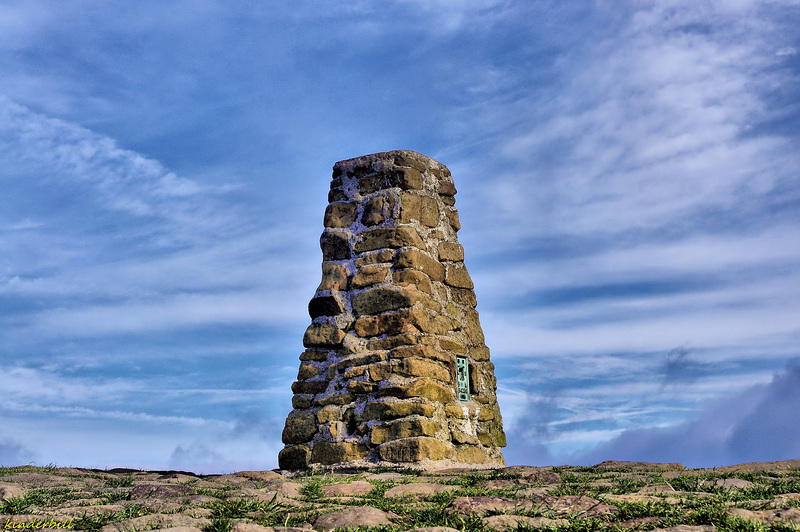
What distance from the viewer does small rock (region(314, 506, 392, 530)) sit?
9.30 ft

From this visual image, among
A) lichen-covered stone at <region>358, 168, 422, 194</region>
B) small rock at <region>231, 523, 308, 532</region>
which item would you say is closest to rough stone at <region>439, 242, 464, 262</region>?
lichen-covered stone at <region>358, 168, 422, 194</region>

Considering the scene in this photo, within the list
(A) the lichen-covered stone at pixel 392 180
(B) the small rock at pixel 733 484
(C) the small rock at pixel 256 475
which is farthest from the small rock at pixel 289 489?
(A) the lichen-covered stone at pixel 392 180

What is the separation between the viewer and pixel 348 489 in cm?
379

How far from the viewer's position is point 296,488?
3.83 metres

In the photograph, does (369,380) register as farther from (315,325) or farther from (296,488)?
(296,488)

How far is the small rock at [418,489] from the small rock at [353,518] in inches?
21.0

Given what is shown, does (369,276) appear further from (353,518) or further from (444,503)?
(353,518)

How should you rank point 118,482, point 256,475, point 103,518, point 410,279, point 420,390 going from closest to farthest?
point 103,518
point 118,482
point 256,475
point 420,390
point 410,279

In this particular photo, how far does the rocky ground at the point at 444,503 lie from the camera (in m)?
2.79

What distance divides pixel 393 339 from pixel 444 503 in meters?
2.79

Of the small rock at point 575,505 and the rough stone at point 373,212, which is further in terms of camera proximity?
the rough stone at point 373,212

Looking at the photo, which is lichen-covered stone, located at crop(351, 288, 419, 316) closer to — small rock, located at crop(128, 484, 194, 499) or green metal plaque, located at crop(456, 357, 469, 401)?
green metal plaque, located at crop(456, 357, 469, 401)

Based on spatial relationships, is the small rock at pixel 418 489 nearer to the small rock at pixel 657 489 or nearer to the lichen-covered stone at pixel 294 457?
the small rock at pixel 657 489

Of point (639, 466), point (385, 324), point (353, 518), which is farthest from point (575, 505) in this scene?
point (385, 324)
